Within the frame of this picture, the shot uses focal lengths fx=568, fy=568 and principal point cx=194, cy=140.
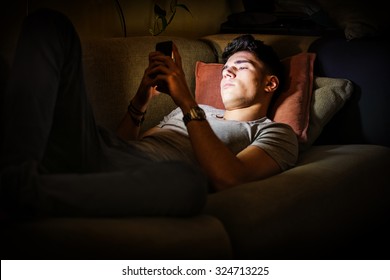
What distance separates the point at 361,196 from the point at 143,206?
2.44 feet

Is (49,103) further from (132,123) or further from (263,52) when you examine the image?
(263,52)

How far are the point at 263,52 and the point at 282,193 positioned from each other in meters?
0.72

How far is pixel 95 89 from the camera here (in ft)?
6.42

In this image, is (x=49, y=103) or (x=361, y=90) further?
(x=361, y=90)

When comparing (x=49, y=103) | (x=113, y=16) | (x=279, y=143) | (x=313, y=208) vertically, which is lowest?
(x=313, y=208)

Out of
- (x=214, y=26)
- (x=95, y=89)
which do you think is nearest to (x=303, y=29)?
(x=214, y=26)

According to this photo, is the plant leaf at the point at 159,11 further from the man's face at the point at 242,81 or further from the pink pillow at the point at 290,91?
the man's face at the point at 242,81

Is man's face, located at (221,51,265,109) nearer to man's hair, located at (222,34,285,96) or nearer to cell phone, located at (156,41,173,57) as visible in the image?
man's hair, located at (222,34,285,96)

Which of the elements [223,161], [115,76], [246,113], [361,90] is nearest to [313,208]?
[223,161]

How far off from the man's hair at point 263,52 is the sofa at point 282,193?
116 mm

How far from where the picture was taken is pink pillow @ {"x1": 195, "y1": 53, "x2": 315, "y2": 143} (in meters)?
1.99

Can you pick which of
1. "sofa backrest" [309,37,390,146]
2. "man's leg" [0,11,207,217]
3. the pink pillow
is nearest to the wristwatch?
"man's leg" [0,11,207,217]

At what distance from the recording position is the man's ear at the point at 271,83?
1.99 meters

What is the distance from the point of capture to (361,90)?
2080 millimetres
